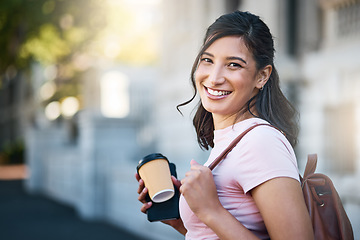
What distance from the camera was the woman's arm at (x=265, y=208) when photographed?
1.33m

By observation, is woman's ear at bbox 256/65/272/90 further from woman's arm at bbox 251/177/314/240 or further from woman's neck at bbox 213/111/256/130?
woman's arm at bbox 251/177/314/240

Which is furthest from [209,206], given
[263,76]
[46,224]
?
[46,224]

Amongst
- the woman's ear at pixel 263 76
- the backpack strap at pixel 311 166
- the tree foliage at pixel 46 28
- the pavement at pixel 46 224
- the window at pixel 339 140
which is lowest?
the pavement at pixel 46 224

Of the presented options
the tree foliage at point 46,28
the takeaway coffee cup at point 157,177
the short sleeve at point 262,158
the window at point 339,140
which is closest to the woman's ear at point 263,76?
the short sleeve at point 262,158

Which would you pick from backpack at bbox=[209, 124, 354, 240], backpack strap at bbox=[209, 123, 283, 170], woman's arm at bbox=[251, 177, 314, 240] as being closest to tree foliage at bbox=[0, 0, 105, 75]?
backpack strap at bbox=[209, 123, 283, 170]

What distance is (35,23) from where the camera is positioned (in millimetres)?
14297

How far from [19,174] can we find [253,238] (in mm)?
A: 19975

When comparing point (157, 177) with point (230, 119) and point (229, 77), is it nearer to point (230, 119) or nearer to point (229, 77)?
point (230, 119)

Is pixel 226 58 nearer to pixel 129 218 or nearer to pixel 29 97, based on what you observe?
pixel 129 218

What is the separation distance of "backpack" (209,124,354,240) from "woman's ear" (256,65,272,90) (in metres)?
0.19

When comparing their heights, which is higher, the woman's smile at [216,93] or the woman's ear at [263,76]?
the woman's ear at [263,76]

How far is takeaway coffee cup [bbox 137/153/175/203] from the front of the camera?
178 centimetres

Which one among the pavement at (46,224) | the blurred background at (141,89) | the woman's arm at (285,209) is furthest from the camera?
the pavement at (46,224)

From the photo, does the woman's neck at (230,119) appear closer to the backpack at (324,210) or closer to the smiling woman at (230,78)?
the smiling woman at (230,78)
